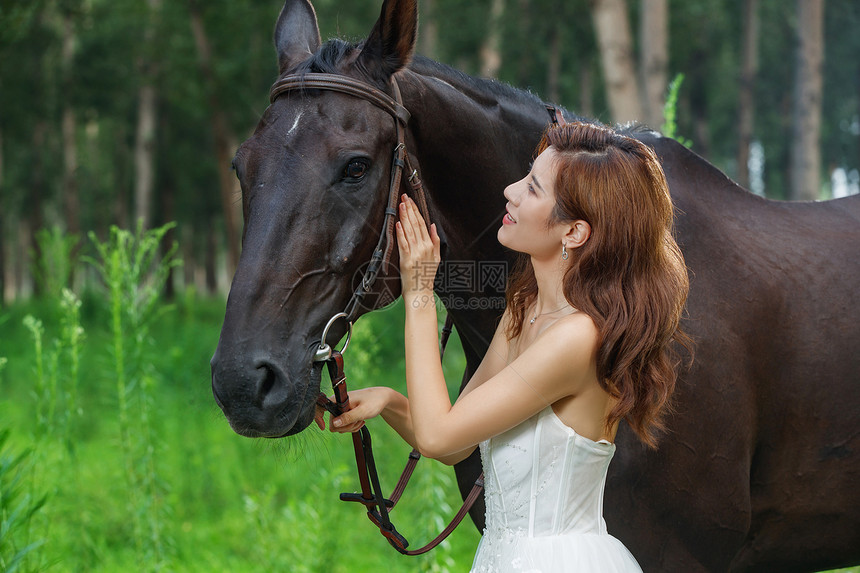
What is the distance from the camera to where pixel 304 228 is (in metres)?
1.89

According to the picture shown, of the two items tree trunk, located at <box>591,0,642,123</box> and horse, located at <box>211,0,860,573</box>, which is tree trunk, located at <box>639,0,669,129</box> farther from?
horse, located at <box>211,0,860,573</box>

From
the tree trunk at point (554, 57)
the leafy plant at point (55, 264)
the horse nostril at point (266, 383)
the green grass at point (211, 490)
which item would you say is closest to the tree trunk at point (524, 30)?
the tree trunk at point (554, 57)

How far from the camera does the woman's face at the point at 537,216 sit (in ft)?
6.09

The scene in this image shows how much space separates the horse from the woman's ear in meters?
0.53

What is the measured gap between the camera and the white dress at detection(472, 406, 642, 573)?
183cm

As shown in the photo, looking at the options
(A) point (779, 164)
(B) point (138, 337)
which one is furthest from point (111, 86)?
(A) point (779, 164)

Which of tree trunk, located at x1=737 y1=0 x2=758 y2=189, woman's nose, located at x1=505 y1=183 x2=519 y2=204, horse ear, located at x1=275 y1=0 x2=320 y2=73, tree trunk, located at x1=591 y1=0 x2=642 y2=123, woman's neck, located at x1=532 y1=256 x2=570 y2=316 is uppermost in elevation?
tree trunk, located at x1=737 y1=0 x2=758 y2=189

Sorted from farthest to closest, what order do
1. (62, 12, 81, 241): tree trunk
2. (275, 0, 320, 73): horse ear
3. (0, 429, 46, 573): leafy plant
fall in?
(62, 12, 81, 241): tree trunk → (0, 429, 46, 573): leafy plant → (275, 0, 320, 73): horse ear

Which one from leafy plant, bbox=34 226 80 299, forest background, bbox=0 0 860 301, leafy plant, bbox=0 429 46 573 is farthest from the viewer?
forest background, bbox=0 0 860 301

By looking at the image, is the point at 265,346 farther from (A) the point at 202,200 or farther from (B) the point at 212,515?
(A) the point at 202,200

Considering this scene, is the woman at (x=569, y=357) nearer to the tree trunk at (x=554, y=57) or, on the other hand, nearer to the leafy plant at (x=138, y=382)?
the leafy plant at (x=138, y=382)

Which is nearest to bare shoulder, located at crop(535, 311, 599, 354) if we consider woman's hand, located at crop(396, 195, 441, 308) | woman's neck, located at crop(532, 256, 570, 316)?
woman's neck, located at crop(532, 256, 570, 316)

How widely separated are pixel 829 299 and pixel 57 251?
3.90 meters

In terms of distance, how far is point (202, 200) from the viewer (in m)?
26.9
